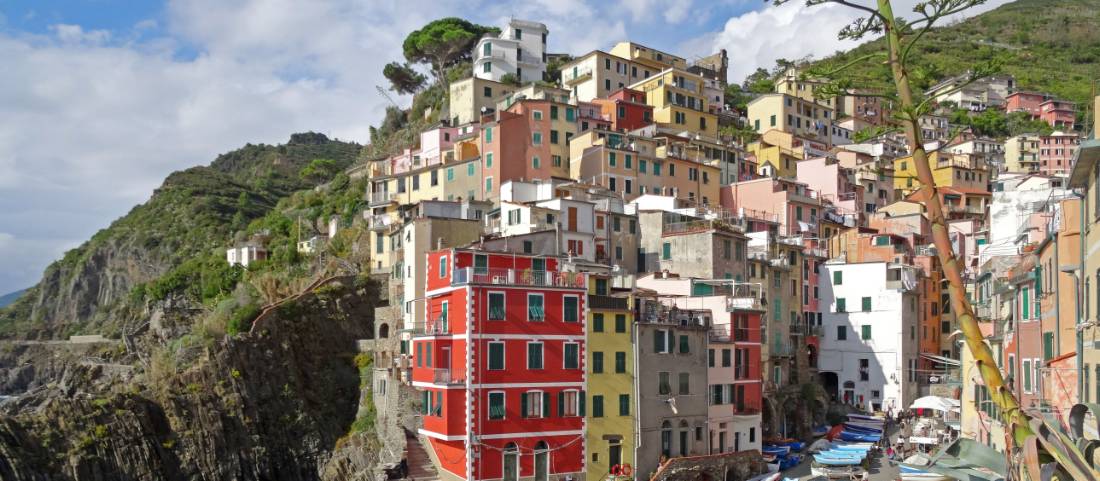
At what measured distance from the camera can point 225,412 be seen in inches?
2244

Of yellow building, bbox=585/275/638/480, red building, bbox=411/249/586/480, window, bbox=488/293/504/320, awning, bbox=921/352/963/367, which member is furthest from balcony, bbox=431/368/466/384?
awning, bbox=921/352/963/367

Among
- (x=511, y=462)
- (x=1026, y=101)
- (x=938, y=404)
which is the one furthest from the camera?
(x=1026, y=101)

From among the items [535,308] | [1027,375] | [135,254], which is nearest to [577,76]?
[535,308]

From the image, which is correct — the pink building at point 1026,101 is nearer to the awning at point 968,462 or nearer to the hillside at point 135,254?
the hillside at point 135,254

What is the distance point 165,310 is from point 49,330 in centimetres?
5034

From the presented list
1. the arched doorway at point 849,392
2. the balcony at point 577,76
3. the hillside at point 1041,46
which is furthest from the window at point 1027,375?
the hillside at point 1041,46

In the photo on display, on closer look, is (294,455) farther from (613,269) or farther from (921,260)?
(921,260)

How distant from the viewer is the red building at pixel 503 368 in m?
42.1

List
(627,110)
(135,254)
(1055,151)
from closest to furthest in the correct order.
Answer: (627,110)
(1055,151)
(135,254)

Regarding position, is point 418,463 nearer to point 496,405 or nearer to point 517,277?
point 496,405

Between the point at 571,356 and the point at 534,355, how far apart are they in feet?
6.18

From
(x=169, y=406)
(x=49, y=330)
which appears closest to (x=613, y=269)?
(x=169, y=406)

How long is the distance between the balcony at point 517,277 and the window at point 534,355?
108 inches

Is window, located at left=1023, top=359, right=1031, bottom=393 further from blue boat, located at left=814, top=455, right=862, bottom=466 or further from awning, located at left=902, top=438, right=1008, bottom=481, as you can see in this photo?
awning, located at left=902, top=438, right=1008, bottom=481
